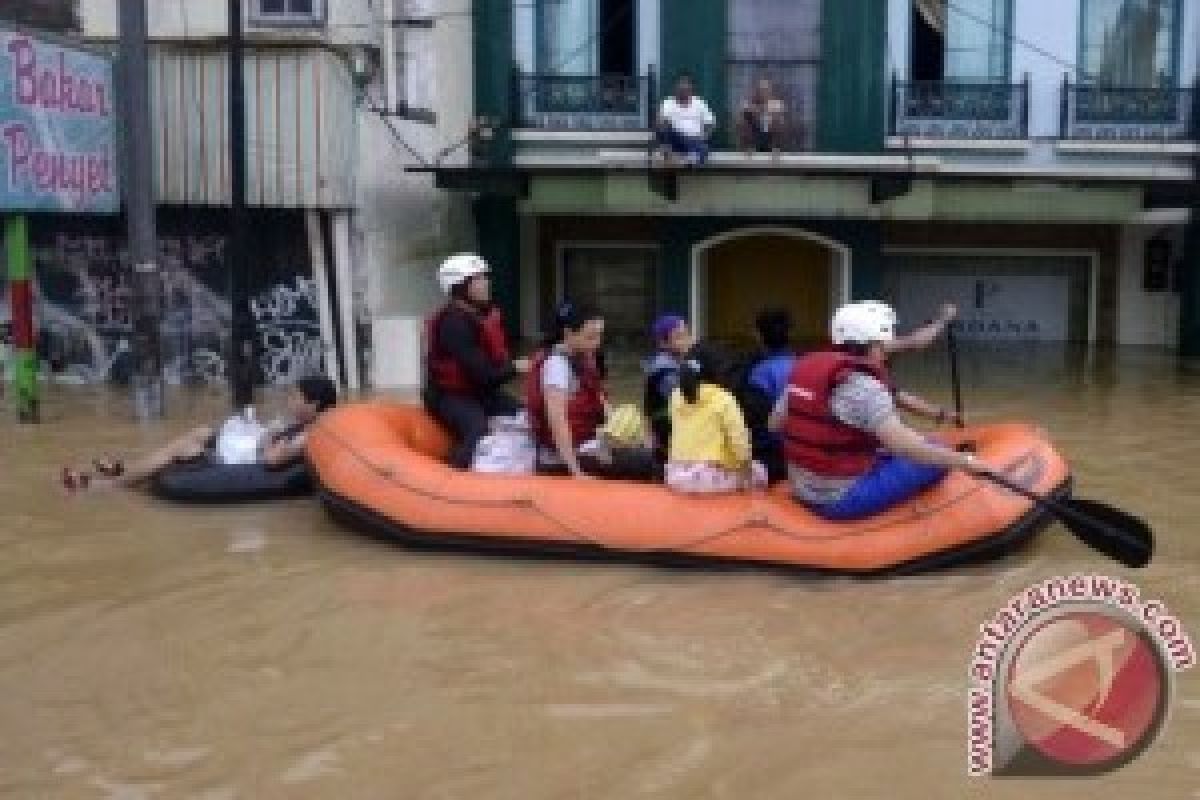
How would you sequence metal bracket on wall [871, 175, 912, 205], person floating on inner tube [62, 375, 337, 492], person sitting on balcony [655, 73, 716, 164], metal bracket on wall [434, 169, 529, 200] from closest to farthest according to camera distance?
person floating on inner tube [62, 375, 337, 492] → metal bracket on wall [871, 175, 912, 205] → person sitting on balcony [655, 73, 716, 164] → metal bracket on wall [434, 169, 529, 200]

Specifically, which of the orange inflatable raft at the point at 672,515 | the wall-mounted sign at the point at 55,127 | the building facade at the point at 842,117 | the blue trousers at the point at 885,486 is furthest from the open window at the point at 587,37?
the blue trousers at the point at 885,486

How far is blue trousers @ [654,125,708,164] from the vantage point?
15.6 meters

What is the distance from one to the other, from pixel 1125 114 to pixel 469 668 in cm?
1380

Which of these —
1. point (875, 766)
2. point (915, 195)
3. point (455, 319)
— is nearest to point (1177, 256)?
point (915, 195)

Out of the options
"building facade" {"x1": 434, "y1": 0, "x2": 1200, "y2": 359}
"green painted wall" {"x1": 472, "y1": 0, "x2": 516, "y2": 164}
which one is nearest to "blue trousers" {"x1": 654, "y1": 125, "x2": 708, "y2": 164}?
"building facade" {"x1": 434, "y1": 0, "x2": 1200, "y2": 359}

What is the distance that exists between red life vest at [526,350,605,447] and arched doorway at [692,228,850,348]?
34.9ft

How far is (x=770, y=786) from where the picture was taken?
194 inches

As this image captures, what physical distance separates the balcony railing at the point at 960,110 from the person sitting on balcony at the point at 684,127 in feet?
8.23

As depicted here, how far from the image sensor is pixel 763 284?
1955 cm

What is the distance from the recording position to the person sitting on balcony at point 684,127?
15.6 metres

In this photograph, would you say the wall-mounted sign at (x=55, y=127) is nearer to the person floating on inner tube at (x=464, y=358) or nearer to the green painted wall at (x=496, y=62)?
the green painted wall at (x=496, y=62)

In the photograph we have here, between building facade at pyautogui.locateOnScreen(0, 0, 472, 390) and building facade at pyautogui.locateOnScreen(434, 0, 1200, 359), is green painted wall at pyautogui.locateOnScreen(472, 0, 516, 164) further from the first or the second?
building facade at pyautogui.locateOnScreen(0, 0, 472, 390)

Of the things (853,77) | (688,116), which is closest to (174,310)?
(688,116)

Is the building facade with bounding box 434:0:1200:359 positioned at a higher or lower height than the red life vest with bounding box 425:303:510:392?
higher
